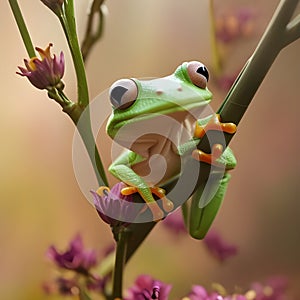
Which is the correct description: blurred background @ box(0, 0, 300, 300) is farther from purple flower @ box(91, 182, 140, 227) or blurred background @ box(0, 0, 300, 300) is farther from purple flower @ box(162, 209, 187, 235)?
purple flower @ box(91, 182, 140, 227)

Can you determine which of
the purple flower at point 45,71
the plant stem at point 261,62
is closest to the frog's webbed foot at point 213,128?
the plant stem at point 261,62

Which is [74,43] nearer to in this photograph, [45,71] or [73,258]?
[45,71]

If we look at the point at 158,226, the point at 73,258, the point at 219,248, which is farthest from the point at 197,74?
the point at 158,226

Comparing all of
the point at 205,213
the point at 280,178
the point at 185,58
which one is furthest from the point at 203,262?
the point at 205,213

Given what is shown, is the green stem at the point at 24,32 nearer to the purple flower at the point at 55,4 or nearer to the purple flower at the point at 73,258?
the purple flower at the point at 55,4

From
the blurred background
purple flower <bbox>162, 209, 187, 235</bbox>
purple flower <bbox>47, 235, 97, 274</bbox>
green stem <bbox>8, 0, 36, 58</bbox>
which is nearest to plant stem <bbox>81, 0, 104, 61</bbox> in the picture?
green stem <bbox>8, 0, 36, 58</bbox>

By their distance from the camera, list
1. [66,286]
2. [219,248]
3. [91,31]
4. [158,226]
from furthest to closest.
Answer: [158,226] < [219,248] < [66,286] < [91,31]
